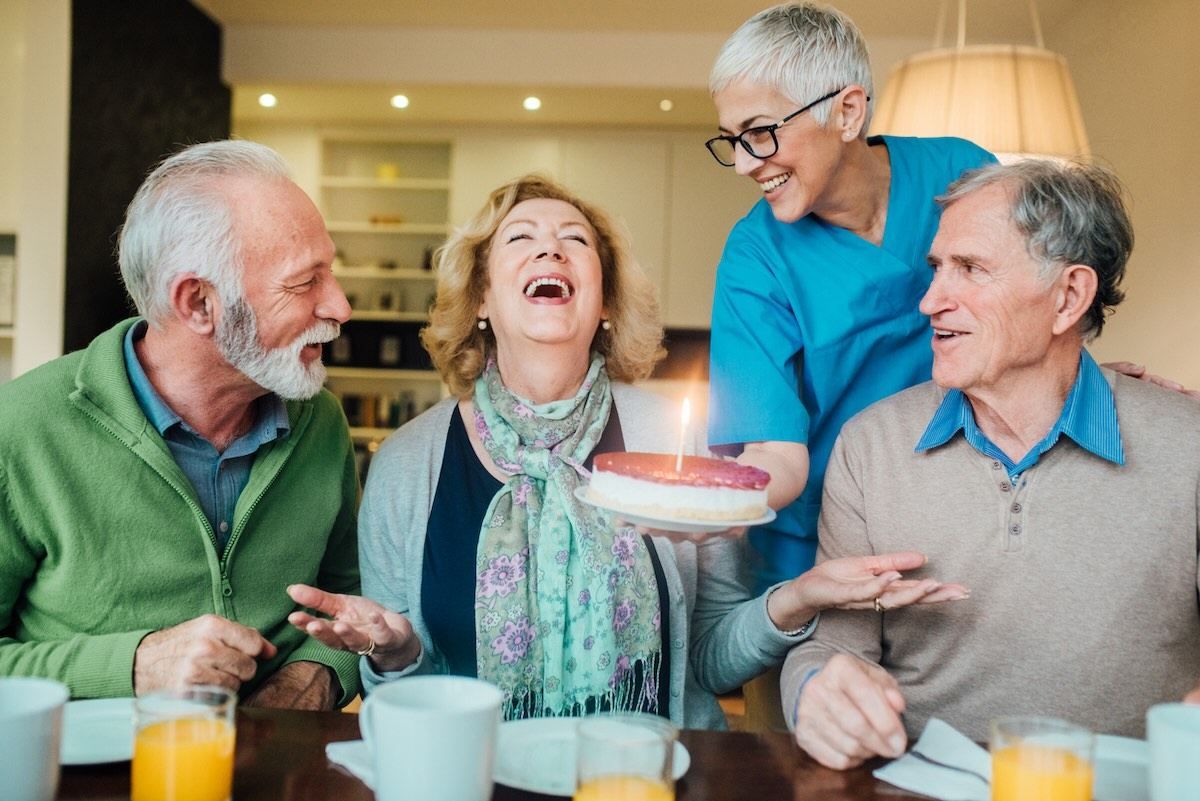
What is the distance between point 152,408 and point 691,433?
90cm

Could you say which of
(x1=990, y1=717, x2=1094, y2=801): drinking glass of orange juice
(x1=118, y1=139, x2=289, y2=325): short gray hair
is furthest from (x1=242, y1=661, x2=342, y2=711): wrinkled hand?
(x1=990, y1=717, x2=1094, y2=801): drinking glass of orange juice

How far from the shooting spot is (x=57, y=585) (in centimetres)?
155

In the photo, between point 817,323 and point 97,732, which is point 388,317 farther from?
point 97,732

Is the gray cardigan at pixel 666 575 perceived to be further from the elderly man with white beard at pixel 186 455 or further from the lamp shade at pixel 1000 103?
the lamp shade at pixel 1000 103

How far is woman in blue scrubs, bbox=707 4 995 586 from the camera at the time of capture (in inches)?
74.0

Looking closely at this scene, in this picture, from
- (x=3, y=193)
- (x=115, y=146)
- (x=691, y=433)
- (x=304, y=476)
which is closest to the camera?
(x=304, y=476)

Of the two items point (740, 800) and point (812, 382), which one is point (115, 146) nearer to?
point (812, 382)

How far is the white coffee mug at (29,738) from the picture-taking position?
34.1 inches

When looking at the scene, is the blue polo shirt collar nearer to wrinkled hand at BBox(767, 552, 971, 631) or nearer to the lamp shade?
wrinkled hand at BBox(767, 552, 971, 631)

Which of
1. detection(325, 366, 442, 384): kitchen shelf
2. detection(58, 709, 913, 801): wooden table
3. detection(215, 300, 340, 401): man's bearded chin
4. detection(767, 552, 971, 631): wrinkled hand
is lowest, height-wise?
detection(58, 709, 913, 801): wooden table

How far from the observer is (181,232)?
5.41ft

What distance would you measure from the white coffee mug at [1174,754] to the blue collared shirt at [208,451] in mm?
1287

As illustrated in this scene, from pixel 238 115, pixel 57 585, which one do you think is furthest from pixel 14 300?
pixel 57 585

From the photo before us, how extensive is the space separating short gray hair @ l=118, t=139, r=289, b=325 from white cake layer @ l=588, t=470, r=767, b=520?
717mm
